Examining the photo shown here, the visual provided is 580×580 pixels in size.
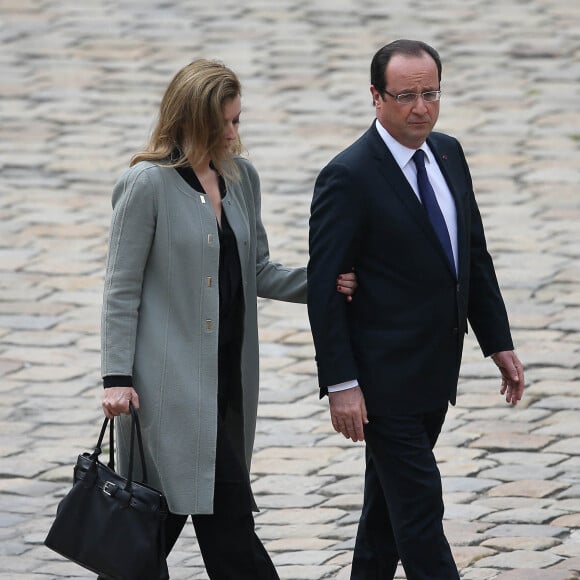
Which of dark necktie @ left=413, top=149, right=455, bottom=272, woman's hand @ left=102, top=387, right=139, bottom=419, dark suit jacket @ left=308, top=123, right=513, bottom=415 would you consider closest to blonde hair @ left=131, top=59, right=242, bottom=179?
dark suit jacket @ left=308, top=123, right=513, bottom=415

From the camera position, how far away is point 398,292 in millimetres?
4383

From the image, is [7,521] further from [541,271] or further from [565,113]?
[565,113]

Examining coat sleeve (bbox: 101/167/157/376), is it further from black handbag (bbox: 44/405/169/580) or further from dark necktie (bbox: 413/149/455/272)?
dark necktie (bbox: 413/149/455/272)

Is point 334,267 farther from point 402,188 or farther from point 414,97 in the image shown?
point 414,97

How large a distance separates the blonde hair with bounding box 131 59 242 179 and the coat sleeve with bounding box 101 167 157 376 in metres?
0.12

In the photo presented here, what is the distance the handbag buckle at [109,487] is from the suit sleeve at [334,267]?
0.64 metres

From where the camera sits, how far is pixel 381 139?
4.44 meters

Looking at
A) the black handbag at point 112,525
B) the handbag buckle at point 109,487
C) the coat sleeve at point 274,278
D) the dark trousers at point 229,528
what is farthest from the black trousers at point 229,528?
the coat sleeve at point 274,278

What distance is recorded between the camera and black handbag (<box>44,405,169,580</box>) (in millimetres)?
4227

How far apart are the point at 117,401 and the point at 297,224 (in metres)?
5.60

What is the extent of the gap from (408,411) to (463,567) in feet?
3.59

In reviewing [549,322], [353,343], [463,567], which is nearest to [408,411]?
[353,343]

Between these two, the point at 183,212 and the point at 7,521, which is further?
the point at 7,521

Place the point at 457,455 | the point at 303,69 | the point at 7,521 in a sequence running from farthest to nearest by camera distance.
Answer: the point at 303,69
the point at 457,455
the point at 7,521
